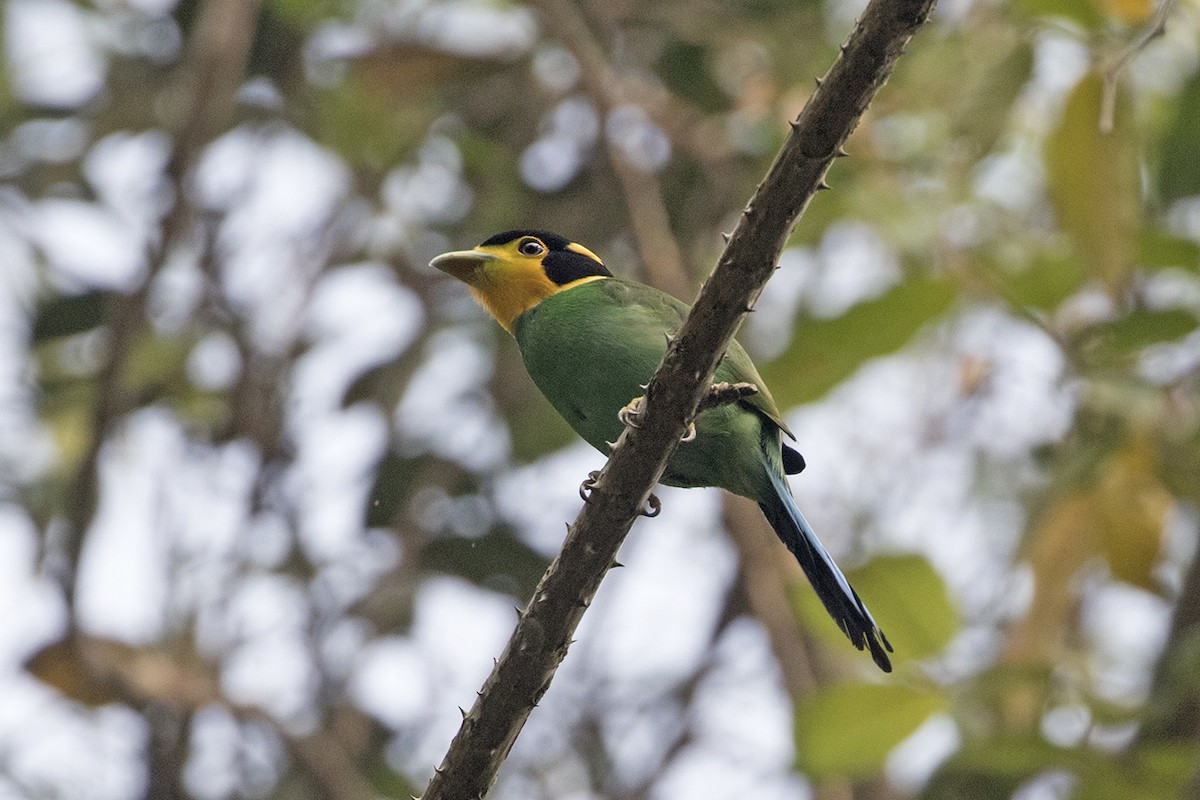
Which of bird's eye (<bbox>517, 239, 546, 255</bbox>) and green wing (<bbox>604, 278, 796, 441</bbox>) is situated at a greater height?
green wing (<bbox>604, 278, 796, 441</bbox>)

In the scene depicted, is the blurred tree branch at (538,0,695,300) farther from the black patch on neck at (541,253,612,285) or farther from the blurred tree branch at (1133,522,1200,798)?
the blurred tree branch at (1133,522,1200,798)

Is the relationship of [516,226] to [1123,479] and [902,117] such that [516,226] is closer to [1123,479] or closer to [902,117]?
[902,117]

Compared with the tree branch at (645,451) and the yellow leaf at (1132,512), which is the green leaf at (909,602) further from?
the tree branch at (645,451)

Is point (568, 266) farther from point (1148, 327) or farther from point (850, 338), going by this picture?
point (1148, 327)

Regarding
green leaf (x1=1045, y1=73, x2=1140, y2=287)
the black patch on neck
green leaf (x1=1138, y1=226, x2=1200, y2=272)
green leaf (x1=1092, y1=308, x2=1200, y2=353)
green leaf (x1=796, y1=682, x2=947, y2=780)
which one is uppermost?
green leaf (x1=1045, y1=73, x2=1140, y2=287)

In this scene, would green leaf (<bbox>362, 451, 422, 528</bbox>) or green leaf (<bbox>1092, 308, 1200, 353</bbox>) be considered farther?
green leaf (<bbox>362, 451, 422, 528</bbox>)

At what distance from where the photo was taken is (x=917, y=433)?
671 centimetres

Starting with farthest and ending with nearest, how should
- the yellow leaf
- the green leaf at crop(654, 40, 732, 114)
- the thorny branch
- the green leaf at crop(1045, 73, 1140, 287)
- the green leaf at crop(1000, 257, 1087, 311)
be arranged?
the green leaf at crop(654, 40, 732, 114) < the green leaf at crop(1000, 257, 1087, 311) < the yellow leaf < the green leaf at crop(1045, 73, 1140, 287) < the thorny branch

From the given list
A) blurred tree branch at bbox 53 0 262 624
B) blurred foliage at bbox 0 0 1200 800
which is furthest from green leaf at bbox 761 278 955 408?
blurred tree branch at bbox 53 0 262 624

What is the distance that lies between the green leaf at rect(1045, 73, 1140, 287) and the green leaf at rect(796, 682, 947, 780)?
47.3 inches

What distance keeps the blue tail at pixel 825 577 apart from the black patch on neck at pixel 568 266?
3.16ft

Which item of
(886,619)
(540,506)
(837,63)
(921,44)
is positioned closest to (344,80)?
(540,506)

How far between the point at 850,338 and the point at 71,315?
287 cm

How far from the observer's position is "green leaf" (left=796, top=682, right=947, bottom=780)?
3689mm
